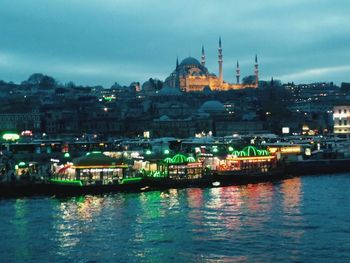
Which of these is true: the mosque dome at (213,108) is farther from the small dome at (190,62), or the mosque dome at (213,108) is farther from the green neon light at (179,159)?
the green neon light at (179,159)

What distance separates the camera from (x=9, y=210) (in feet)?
70.8

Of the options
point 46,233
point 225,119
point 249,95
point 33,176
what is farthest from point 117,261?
point 249,95

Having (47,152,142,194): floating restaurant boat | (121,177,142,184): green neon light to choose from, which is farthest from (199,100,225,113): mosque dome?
(47,152,142,194): floating restaurant boat

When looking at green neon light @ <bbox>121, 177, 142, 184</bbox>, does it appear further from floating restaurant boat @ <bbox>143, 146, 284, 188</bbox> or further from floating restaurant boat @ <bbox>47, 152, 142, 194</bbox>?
floating restaurant boat @ <bbox>143, 146, 284, 188</bbox>

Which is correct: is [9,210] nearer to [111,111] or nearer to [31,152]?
[31,152]

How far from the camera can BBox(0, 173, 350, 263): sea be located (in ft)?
50.5

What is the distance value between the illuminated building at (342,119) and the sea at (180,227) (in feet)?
114

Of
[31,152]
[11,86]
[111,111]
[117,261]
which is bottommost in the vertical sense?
[117,261]

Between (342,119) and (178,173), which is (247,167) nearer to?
(178,173)

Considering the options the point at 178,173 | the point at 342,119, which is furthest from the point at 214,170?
the point at 342,119

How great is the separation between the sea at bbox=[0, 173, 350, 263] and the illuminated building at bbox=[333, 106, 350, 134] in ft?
114

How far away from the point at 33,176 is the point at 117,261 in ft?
45.0

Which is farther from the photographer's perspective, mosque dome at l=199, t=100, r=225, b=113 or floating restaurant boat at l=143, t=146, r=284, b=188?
mosque dome at l=199, t=100, r=225, b=113

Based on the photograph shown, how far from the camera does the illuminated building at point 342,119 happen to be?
59.7 m
